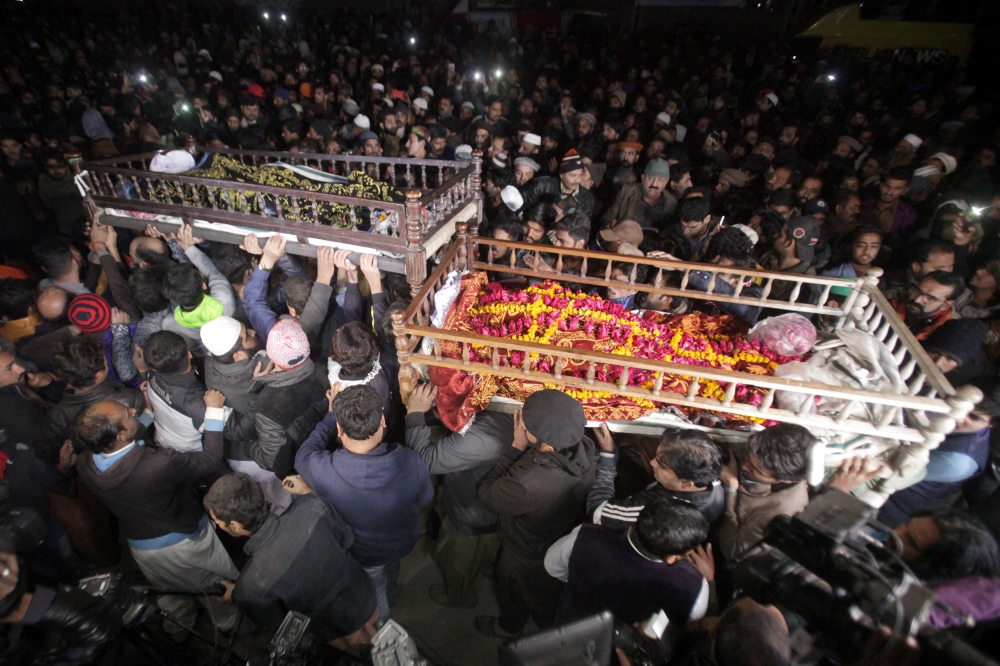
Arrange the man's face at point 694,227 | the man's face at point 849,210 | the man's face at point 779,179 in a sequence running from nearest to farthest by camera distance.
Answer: the man's face at point 694,227 → the man's face at point 849,210 → the man's face at point 779,179

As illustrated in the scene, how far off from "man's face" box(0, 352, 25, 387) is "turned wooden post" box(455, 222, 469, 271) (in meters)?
2.76

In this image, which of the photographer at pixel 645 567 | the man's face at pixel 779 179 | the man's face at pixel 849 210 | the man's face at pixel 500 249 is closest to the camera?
the photographer at pixel 645 567

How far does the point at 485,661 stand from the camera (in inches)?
106

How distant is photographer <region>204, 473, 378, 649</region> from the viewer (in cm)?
183

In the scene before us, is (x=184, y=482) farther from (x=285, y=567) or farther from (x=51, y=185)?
(x=51, y=185)

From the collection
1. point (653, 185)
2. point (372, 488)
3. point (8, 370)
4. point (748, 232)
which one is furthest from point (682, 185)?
point (8, 370)

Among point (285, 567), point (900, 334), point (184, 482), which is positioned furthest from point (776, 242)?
point (184, 482)

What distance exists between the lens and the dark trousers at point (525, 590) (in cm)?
250

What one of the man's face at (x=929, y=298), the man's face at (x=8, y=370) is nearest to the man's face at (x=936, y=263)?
the man's face at (x=929, y=298)

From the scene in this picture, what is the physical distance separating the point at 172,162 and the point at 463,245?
291cm

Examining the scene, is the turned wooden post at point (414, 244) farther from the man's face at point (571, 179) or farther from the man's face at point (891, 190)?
the man's face at point (891, 190)

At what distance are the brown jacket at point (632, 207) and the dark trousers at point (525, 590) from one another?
3.70m

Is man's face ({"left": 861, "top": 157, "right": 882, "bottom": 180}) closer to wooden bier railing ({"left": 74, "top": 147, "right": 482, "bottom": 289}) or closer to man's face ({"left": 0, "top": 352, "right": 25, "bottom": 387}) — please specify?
wooden bier railing ({"left": 74, "top": 147, "right": 482, "bottom": 289})

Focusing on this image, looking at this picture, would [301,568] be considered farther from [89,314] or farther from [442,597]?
[89,314]
